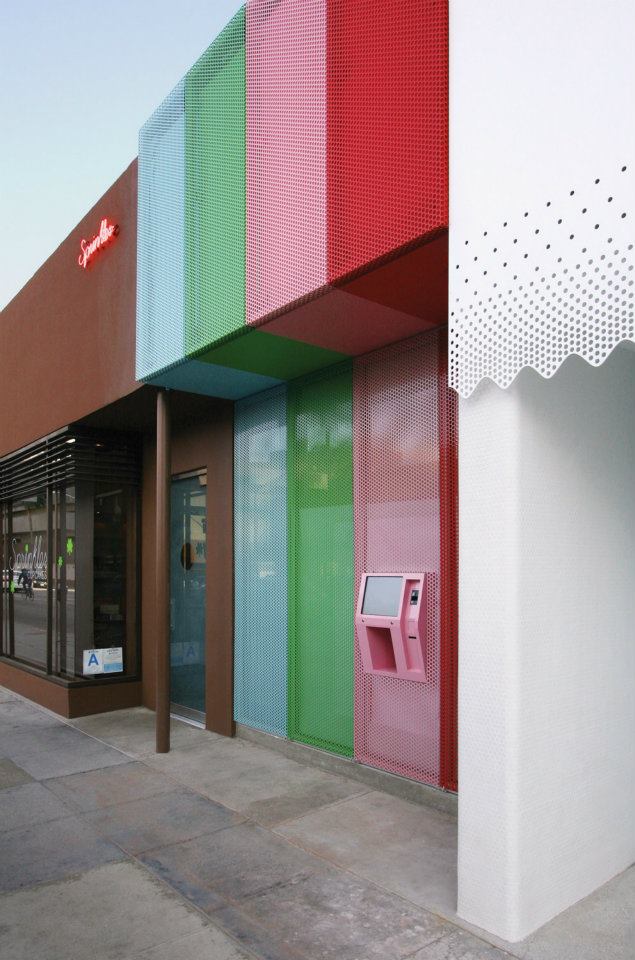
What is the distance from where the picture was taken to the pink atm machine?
5105 millimetres

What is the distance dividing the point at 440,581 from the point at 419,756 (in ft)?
4.19

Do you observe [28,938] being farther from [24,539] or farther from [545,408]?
[24,539]

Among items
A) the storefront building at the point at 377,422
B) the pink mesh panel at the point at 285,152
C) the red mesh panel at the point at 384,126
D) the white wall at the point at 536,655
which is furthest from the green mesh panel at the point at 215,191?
the white wall at the point at 536,655

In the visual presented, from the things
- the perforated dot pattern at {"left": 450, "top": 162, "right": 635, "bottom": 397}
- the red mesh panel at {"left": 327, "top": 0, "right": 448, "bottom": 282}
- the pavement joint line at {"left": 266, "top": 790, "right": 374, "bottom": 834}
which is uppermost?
the red mesh panel at {"left": 327, "top": 0, "right": 448, "bottom": 282}

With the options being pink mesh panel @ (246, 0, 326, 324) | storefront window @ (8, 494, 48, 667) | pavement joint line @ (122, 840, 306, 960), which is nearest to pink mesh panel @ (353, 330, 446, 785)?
pink mesh panel @ (246, 0, 326, 324)

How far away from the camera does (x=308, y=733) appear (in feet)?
20.6

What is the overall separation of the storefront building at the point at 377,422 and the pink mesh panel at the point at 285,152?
3cm

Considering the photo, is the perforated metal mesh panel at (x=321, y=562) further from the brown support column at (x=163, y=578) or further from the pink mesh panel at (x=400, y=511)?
the brown support column at (x=163, y=578)

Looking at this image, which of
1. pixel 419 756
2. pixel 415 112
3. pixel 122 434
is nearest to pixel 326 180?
pixel 415 112

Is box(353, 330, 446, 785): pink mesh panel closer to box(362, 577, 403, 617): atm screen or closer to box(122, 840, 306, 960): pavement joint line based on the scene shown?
box(362, 577, 403, 617): atm screen

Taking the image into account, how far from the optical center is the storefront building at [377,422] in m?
3.38

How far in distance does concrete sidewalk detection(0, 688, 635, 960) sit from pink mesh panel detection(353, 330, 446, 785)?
0.44 meters

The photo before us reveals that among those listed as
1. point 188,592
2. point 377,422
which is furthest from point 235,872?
point 188,592

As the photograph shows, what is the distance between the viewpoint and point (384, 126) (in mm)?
4070
